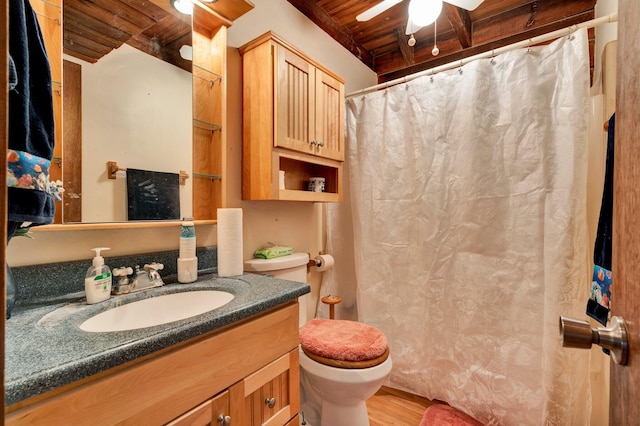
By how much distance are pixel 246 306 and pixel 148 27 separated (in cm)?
110

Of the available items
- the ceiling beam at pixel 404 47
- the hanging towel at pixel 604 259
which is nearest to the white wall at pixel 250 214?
the ceiling beam at pixel 404 47

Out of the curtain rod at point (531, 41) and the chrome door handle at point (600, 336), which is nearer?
the chrome door handle at point (600, 336)

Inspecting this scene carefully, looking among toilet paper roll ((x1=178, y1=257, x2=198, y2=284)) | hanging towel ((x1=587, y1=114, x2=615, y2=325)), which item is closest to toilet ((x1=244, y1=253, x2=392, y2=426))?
toilet paper roll ((x1=178, y1=257, x2=198, y2=284))

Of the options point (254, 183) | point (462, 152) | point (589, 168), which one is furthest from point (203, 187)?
point (589, 168)

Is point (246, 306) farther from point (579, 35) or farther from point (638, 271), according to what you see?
point (579, 35)

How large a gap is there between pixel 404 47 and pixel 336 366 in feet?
7.18

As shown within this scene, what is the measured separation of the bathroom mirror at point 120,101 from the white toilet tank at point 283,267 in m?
0.39

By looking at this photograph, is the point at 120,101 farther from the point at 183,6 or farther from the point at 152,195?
the point at 183,6

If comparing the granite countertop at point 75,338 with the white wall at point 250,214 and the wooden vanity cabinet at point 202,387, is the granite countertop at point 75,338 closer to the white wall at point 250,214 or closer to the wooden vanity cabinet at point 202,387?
the wooden vanity cabinet at point 202,387

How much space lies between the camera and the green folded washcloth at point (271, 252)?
142cm

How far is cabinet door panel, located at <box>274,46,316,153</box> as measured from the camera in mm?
1319

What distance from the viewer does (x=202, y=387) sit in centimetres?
68

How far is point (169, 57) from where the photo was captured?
1137 mm

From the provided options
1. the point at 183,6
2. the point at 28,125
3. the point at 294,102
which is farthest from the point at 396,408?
the point at 183,6
